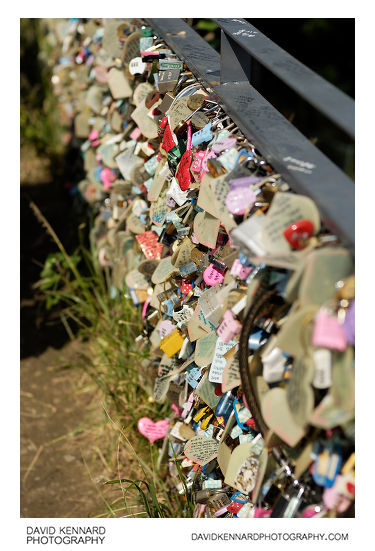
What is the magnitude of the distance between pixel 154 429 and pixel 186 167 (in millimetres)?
912

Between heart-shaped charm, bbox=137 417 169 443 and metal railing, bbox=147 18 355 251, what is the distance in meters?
1.07

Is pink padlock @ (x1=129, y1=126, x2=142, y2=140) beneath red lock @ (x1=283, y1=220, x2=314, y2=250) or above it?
beneath

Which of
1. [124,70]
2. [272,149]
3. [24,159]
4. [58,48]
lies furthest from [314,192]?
[24,159]

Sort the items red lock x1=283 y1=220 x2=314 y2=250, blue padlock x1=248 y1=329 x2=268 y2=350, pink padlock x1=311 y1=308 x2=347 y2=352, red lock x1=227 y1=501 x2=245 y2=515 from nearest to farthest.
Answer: pink padlock x1=311 y1=308 x2=347 y2=352, red lock x1=283 y1=220 x2=314 y2=250, blue padlock x1=248 y1=329 x2=268 y2=350, red lock x1=227 y1=501 x2=245 y2=515

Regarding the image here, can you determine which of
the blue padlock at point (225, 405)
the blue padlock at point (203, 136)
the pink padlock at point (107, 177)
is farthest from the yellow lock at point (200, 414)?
the pink padlock at point (107, 177)

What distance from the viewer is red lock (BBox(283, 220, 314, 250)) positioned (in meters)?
1.07

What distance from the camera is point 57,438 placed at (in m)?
2.45

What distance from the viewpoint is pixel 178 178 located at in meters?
1.81

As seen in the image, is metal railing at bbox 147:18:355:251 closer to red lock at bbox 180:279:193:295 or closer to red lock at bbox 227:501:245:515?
red lock at bbox 180:279:193:295

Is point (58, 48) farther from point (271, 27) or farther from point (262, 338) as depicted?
point (262, 338)

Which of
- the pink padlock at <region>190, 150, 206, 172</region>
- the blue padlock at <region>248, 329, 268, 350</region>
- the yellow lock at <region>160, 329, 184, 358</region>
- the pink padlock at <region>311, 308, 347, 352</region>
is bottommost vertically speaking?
the yellow lock at <region>160, 329, 184, 358</region>

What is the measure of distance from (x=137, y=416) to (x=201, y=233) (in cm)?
93

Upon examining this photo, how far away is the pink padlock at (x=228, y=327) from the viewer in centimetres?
136

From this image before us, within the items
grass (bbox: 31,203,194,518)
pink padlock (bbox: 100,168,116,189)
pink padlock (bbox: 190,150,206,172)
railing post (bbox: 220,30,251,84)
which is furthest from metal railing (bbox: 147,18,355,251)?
pink padlock (bbox: 100,168,116,189)
